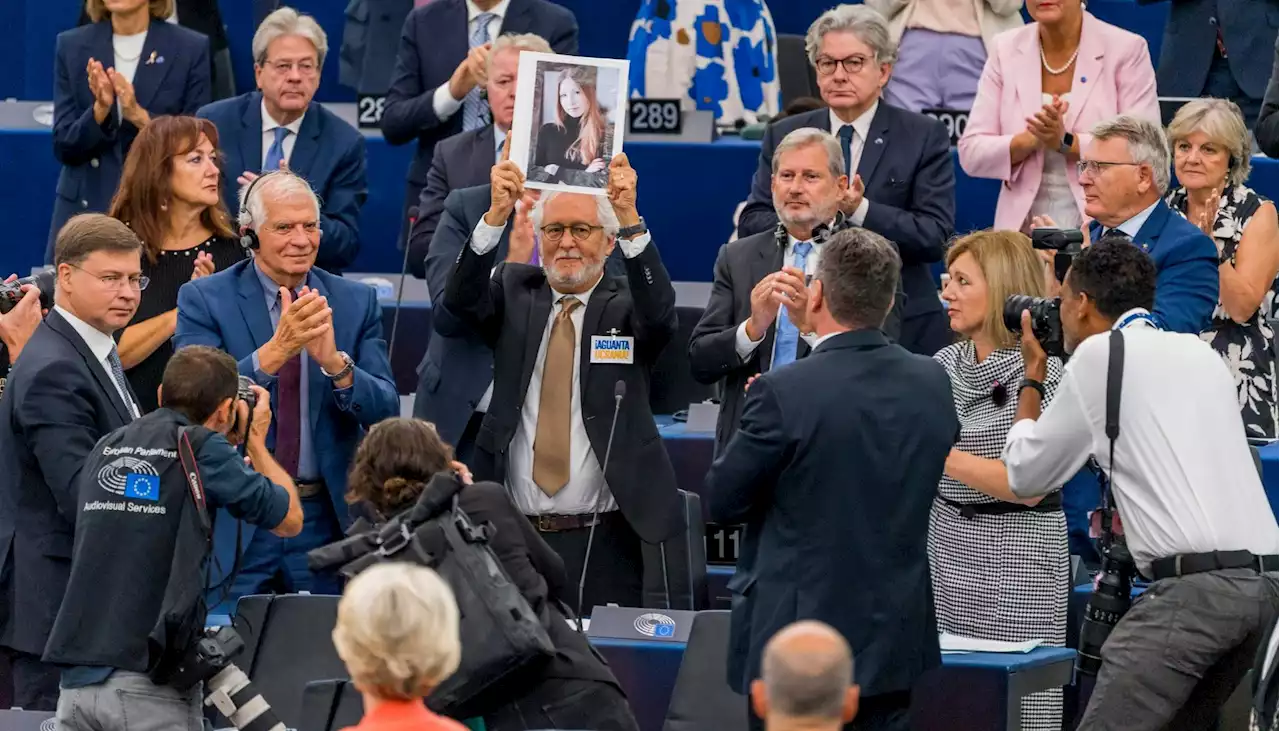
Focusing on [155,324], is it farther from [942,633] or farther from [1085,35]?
[1085,35]

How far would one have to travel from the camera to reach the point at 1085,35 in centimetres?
639

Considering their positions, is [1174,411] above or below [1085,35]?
below

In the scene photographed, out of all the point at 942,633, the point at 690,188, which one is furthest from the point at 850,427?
the point at 690,188

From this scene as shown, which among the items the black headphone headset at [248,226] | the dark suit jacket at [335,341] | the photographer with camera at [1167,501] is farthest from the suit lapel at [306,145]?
the photographer with camera at [1167,501]

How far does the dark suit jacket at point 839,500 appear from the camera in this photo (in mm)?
3967

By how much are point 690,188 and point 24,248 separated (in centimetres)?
269

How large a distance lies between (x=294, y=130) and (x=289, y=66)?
212 mm

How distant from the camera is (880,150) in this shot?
19.3 ft

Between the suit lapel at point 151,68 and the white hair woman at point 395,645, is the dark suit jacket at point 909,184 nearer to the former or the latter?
the suit lapel at point 151,68

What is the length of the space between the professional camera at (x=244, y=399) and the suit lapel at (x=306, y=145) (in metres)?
1.78

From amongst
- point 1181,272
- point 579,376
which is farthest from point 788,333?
point 1181,272

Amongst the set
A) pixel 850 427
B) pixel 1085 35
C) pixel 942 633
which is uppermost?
pixel 1085 35

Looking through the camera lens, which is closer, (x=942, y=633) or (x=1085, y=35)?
(x=942, y=633)

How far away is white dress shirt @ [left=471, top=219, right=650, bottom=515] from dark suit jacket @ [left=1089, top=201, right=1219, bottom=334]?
1.32m
